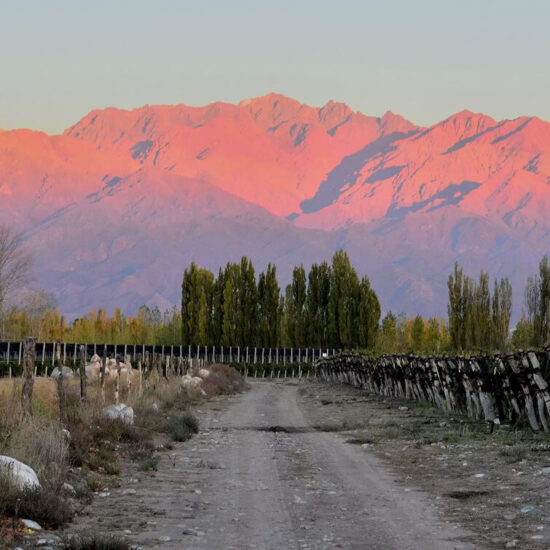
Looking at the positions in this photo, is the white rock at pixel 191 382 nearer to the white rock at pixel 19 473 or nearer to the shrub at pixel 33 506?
the white rock at pixel 19 473

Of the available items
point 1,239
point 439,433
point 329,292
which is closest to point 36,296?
point 1,239

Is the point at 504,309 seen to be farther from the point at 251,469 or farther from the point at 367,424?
the point at 251,469

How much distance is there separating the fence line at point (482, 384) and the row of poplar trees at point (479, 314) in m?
20.3

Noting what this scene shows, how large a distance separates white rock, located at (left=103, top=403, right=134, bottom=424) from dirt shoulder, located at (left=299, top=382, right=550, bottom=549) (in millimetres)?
4975

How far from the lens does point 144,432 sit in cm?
2266

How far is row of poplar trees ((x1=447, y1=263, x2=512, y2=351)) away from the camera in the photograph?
64188 mm

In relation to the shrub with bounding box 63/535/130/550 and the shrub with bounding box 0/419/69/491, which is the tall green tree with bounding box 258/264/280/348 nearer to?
the shrub with bounding box 0/419/69/491

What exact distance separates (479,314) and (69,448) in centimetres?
5021

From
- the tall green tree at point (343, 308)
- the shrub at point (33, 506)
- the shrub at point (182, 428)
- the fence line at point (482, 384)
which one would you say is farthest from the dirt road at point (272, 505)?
the tall green tree at point (343, 308)

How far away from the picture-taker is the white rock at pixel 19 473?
42.1 ft

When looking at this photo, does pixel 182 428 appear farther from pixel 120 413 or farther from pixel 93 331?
pixel 93 331

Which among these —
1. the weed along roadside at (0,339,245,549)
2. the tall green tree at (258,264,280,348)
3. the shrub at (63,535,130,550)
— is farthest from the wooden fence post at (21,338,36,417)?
the tall green tree at (258,264,280,348)

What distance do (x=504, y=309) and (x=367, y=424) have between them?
37759 mm

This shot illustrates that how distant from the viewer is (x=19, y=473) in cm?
1302
